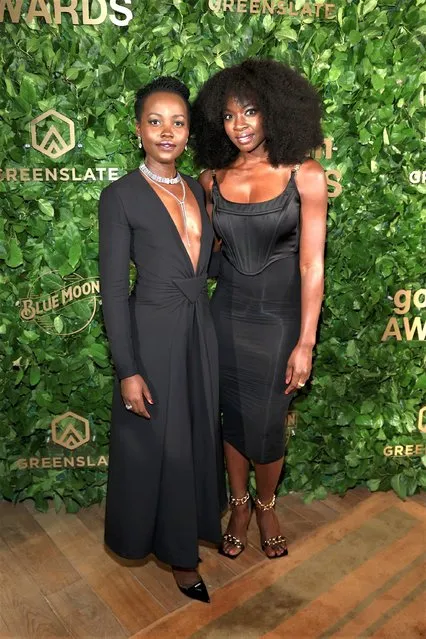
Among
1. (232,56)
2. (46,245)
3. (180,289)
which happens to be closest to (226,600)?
(180,289)

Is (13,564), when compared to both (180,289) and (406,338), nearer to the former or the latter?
(180,289)

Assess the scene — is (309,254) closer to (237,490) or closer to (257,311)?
(257,311)

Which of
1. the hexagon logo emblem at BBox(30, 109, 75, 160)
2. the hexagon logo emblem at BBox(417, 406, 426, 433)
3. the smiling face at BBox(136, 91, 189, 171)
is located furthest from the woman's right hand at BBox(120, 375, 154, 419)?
the hexagon logo emblem at BBox(417, 406, 426, 433)

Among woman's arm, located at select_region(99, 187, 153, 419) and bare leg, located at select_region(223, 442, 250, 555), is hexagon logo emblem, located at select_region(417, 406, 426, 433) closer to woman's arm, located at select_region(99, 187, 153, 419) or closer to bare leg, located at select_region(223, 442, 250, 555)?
bare leg, located at select_region(223, 442, 250, 555)

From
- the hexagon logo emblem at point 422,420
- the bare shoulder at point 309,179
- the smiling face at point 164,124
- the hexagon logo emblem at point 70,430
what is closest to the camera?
the smiling face at point 164,124

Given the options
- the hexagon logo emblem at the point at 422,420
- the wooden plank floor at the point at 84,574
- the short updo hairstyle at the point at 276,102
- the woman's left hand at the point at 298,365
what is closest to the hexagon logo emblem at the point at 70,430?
the wooden plank floor at the point at 84,574

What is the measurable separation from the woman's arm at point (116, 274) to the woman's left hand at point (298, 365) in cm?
72

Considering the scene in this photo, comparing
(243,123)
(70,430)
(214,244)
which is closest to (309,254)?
(214,244)

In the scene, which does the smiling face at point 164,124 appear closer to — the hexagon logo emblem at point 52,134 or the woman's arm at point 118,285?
the woman's arm at point 118,285

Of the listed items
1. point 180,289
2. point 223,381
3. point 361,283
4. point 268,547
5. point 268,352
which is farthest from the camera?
point 361,283

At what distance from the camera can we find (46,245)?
9.59 feet

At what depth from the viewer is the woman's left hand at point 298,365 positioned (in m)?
2.47

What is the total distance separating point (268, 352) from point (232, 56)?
1.45 meters

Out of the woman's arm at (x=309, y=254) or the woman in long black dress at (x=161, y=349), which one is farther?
the woman's arm at (x=309, y=254)
